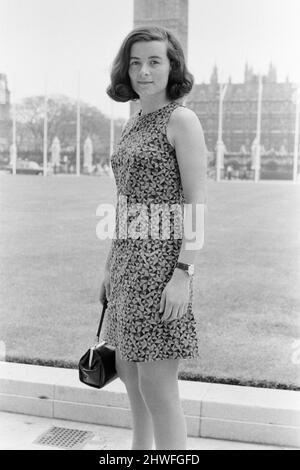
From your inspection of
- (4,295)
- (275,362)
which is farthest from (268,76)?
(4,295)

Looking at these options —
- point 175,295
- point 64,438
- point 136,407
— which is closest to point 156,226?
point 175,295

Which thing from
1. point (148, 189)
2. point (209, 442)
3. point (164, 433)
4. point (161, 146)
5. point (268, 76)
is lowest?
point (209, 442)

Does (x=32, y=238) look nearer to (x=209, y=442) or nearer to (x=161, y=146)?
(x=209, y=442)

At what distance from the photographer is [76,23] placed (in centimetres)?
294

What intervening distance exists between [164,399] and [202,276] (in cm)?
272

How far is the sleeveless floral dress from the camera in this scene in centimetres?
138

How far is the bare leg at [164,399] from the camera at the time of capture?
1.42m

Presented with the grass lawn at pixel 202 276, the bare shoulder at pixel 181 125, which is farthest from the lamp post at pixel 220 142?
the bare shoulder at pixel 181 125

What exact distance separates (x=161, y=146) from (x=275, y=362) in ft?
5.35

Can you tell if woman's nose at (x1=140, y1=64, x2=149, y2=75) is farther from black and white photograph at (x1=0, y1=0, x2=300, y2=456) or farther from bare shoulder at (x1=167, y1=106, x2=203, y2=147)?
bare shoulder at (x1=167, y1=106, x2=203, y2=147)

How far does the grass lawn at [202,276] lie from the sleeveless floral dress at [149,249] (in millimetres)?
1138

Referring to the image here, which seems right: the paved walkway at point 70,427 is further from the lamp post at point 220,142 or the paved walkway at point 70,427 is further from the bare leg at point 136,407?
the lamp post at point 220,142

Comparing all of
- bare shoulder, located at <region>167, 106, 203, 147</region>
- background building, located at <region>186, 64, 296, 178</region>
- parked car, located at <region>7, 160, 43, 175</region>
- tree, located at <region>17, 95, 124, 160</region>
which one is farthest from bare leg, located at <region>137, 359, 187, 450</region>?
parked car, located at <region>7, 160, 43, 175</region>

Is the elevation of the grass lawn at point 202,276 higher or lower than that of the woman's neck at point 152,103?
lower
